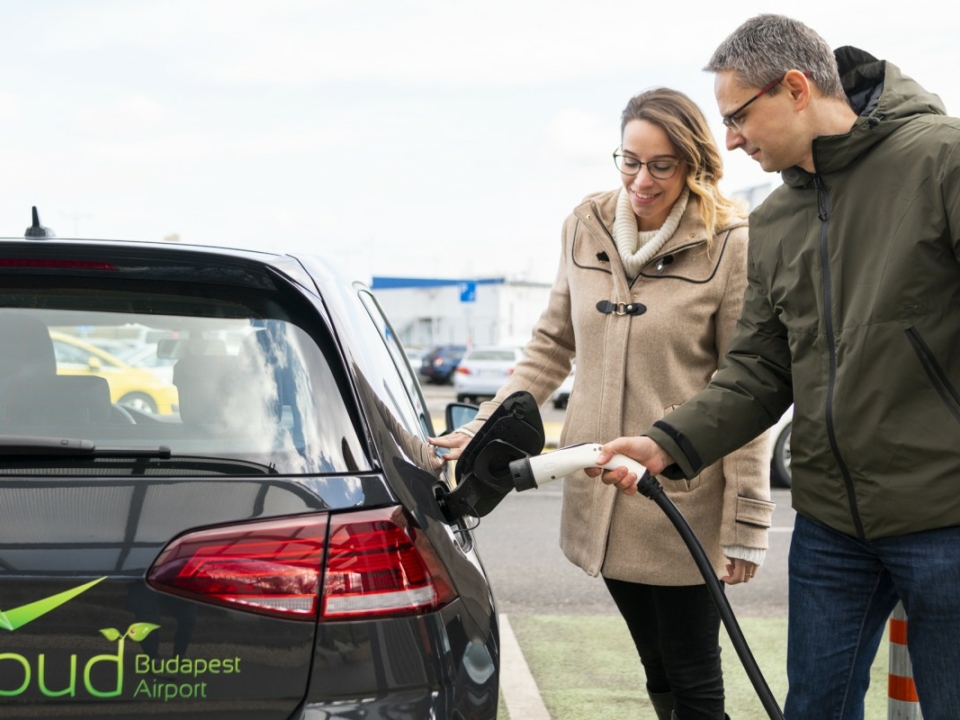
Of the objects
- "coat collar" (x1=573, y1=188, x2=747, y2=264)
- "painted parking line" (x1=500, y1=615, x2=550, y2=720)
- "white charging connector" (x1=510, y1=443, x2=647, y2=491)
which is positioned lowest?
"painted parking line" (x1=500, y1=615, x2=550, y2=720)

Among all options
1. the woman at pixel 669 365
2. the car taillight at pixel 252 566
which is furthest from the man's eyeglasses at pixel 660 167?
the car taillight at pixel 252 566

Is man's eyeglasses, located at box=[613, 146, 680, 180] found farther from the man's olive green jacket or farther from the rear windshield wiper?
the rear windshield wiper

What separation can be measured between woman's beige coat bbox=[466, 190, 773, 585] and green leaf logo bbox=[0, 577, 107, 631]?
1.56 m

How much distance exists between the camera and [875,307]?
2113 millimetres

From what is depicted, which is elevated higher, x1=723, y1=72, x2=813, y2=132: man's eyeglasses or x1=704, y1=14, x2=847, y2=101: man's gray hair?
x1=704, y1=14, x2=847, y2=101: man's gray hair

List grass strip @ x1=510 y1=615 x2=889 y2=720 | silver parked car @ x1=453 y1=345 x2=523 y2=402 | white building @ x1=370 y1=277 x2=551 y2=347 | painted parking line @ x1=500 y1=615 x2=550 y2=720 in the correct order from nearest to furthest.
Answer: painted parking line @ x1=500 y1=615 x2=550 y2=720 < grass strip @ x1=510 y1=615 x2=889 y2=720 < silver parked car @ x1=453 y1=345 x2=523 y2=402 < white building @ x1=370 y1=277 x2=551 y2=347

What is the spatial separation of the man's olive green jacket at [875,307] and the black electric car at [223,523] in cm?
74

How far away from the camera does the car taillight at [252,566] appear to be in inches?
71.0

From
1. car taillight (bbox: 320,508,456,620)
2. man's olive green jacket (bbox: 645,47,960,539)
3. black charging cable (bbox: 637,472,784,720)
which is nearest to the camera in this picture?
car taillight (bbox: 320,508,456,620)

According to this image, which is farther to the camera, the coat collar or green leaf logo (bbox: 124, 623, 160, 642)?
the coat collar

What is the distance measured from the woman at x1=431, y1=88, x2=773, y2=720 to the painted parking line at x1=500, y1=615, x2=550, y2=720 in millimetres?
1285

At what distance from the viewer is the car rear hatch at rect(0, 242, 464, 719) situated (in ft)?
5.81

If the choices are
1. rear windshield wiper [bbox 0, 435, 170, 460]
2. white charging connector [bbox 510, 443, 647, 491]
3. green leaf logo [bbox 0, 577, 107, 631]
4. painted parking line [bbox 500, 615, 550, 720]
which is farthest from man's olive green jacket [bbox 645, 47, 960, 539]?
painted parking line [bbox 500, 615, 550, 720]

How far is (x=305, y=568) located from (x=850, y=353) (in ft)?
3.53
